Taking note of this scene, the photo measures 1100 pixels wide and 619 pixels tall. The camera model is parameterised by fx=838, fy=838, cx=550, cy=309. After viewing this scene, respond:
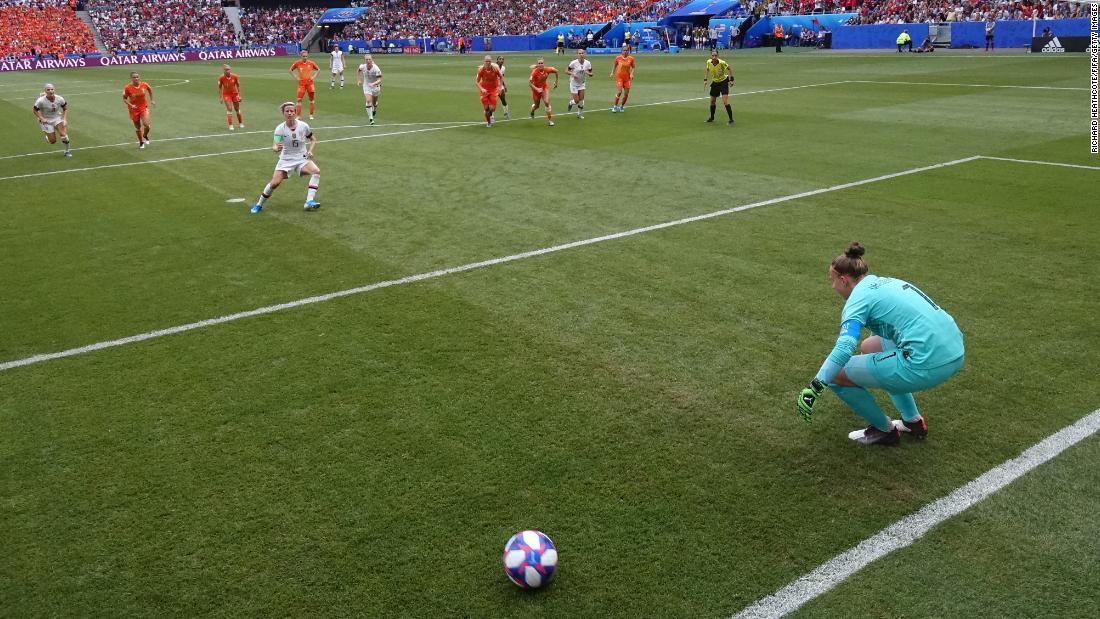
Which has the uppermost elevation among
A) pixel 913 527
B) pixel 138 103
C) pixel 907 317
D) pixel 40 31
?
pixel 40 31

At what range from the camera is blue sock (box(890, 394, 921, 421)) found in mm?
6184

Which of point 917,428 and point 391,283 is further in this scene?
point 391,283

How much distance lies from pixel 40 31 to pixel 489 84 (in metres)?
73.4

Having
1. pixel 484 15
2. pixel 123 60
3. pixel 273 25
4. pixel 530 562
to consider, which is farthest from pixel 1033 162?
pixel 273 25

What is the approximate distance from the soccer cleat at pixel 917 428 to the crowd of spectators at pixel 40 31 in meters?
86.0

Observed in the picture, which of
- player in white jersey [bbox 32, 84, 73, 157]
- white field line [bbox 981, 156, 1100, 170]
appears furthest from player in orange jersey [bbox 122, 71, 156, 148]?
white field line [bbox 981, 156, 1100, 170]

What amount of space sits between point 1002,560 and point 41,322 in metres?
9.77

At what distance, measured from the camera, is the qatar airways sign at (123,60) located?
2763 inches

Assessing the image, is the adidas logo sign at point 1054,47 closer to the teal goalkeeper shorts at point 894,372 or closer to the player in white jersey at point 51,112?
the player in white jersey at point 51,112

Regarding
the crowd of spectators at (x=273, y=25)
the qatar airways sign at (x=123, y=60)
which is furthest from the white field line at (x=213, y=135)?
the crowd of spectators at (x=273, y=25)

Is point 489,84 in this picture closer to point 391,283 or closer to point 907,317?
point 391,283

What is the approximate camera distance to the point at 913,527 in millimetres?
5270

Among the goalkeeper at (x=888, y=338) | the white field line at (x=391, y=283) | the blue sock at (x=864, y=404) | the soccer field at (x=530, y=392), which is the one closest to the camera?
the soccer field at (x=530, y=392)

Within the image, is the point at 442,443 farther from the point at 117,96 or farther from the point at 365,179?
the point at 117,96
